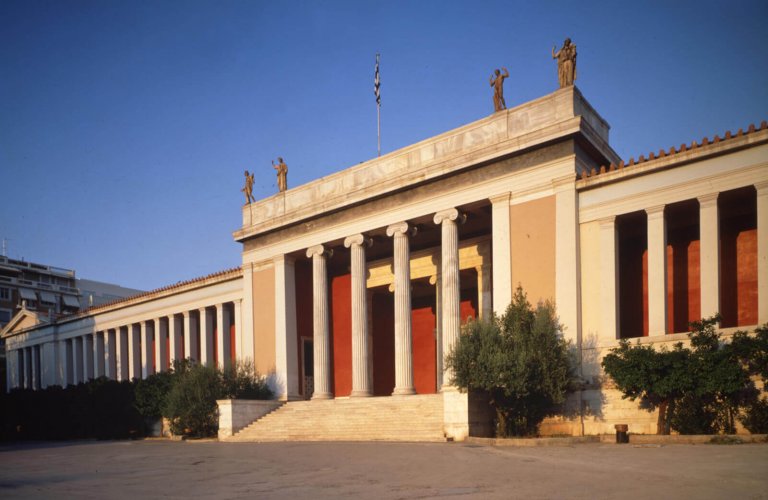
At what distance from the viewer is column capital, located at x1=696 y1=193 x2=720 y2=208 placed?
1794 cm

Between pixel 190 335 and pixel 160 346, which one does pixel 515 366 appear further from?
pixel 160 346

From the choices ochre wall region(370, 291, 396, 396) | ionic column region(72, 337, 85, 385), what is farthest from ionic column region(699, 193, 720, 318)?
ionic column region(72, 337, 85, 385)

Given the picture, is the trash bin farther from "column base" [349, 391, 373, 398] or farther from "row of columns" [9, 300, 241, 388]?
"row of columns" [9, 300, 241, 388]

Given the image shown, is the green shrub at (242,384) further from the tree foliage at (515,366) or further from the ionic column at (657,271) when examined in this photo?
the ionic column at (657,271)

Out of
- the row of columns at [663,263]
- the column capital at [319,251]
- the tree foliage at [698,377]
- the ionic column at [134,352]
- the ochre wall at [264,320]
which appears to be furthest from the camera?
the ionic column at [134,352]

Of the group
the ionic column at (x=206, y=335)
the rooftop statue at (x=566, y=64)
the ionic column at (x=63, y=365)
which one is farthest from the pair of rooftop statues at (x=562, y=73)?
the ionic column at (x=63, y=365)

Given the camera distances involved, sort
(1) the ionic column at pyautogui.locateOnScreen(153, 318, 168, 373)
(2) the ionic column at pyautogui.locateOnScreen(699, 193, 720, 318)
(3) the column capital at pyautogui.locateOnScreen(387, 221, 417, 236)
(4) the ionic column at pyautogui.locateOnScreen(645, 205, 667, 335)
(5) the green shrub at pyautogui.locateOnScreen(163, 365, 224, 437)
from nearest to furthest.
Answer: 1. (2) the ionic column at pyautogui.locateOnScreen(699, 193, 720, 318)
2. (4) the ionic column at pyautogui.locateOnScreen(645, 205, 667, 335)
3. (3) the column capital at pyautogui.locateOnScreen(387, 221, 417, 236)
4. (5) the green shrub at pyautogui.locateOnScreen(163, 365, 224, 437)
5. (1) the ionic column at pyautogui.locateOnScreen(153, 318, 168, 373)

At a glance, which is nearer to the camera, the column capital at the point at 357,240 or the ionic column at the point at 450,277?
the ionic column at the point at 450,277

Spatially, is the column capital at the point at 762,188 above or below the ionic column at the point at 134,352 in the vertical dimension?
above

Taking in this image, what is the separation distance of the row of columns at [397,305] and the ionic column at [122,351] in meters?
18.4

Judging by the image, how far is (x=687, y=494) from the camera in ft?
26.9

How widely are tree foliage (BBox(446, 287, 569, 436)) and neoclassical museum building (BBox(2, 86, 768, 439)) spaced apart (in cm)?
81

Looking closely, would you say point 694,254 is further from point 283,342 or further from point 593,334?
point 283,342

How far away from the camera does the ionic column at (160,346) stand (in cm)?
3744
